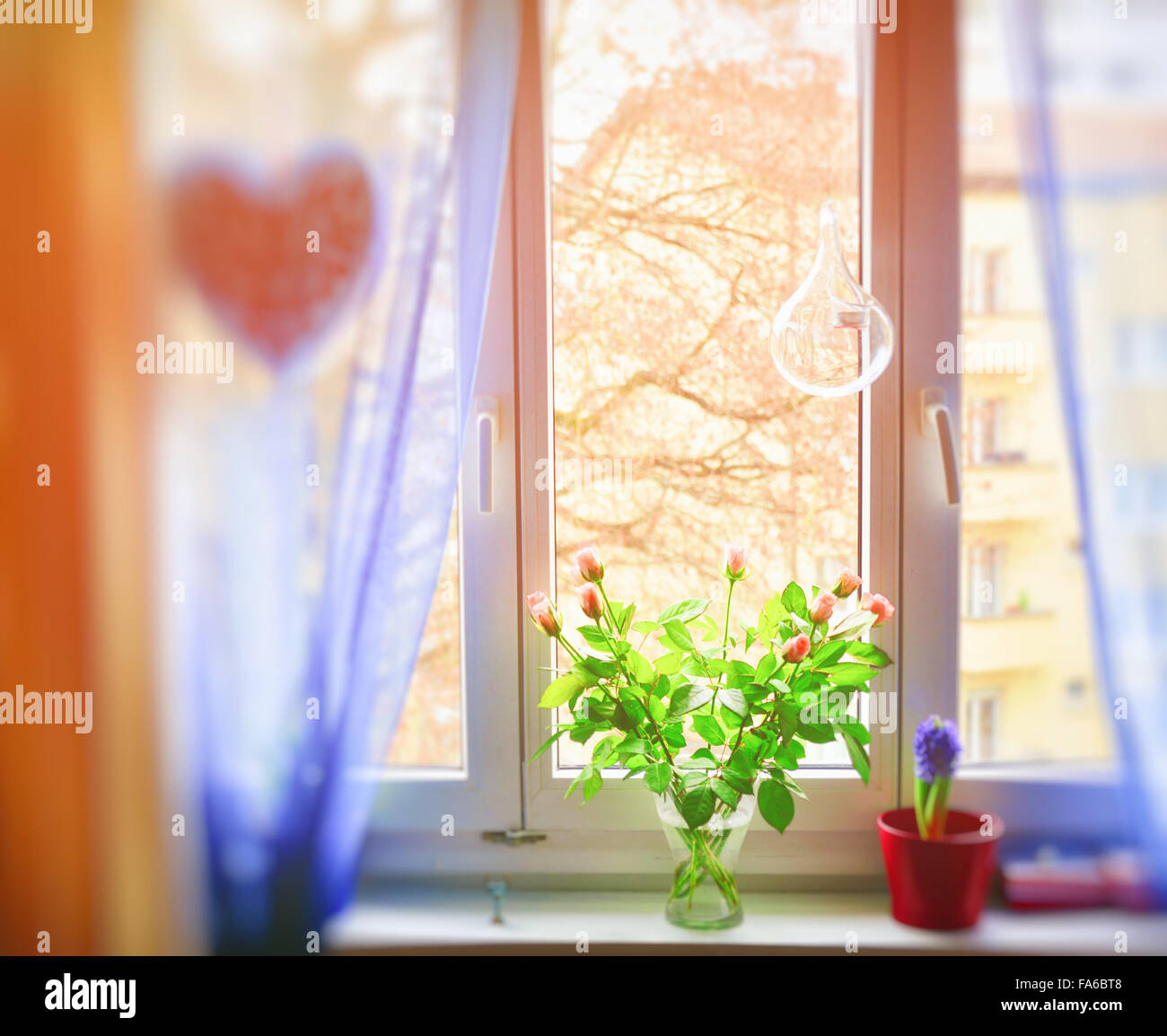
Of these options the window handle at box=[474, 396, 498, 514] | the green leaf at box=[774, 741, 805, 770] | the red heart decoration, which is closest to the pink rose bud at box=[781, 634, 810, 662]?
the green leaf at box=[774, 741, 805, 770]

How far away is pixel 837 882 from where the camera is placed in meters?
1.57

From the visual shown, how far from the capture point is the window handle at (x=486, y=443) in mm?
1529

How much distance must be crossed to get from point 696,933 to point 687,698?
1.13 ft

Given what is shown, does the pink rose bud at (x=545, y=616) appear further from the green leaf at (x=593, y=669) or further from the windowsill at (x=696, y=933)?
the windowsill at (x=696, y=933)

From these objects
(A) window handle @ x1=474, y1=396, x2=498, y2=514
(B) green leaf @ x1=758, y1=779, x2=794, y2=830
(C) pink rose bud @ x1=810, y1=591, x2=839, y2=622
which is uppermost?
(A) window handle @ x1=474, y1=396, x2=498, y2=514

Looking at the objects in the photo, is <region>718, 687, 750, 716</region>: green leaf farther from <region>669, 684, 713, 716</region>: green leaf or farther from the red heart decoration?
the red heart decoration

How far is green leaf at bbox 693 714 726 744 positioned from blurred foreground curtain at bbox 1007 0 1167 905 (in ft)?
1.78

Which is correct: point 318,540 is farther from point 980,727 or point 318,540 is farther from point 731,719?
point 980,727

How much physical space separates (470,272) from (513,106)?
272mm

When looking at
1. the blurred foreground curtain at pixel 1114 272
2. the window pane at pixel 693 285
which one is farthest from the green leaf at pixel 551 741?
the blurred foreground curtain at pixel 1114 272

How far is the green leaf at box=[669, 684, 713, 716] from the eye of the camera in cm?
136

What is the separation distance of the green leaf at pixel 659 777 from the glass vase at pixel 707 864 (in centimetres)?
6

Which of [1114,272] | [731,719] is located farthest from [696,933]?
[1114,272]

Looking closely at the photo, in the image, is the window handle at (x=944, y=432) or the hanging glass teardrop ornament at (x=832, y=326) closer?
the hanging glass teardrop ornament at (x=832, y=326)
